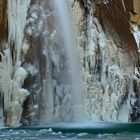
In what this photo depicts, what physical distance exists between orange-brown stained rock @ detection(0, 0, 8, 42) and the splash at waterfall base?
13cm

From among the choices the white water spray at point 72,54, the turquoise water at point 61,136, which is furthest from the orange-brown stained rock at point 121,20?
the turquoise water at point 61,136

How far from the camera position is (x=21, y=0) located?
1480 cm

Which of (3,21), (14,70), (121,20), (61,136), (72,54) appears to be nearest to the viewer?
(61,136)

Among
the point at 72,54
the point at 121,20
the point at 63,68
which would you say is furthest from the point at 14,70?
the point at 121,20

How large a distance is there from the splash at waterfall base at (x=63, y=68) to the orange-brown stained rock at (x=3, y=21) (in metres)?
0.13

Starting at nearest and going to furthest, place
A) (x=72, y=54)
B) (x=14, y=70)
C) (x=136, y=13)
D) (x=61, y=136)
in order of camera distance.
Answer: (x=61, y=136)
(x=14, y=70)
(x=72, y=54)
(x=136, y=13)

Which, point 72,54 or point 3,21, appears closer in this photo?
point 3,21

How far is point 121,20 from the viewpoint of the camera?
672 inches

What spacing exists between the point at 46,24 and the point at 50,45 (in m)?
0.80

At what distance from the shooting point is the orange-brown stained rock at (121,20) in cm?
1673

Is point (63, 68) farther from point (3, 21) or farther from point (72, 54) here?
point (3, 21)

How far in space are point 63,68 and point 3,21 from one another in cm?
246

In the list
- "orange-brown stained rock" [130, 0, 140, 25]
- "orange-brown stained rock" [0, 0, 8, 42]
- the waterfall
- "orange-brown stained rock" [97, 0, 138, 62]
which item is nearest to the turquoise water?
the waterfall

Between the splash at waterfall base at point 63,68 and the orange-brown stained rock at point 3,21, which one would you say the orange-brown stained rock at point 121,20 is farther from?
the orange-brown stained rock at point 3,21
